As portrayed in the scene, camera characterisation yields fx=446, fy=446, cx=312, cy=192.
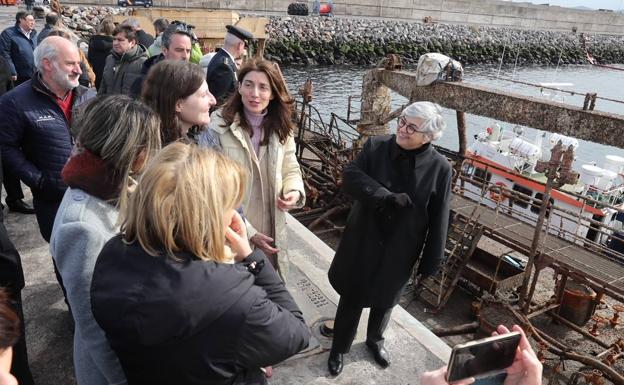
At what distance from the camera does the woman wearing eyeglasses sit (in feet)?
9.01

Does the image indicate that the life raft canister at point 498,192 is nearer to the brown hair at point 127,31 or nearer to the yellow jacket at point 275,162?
the yellow jacket at point 275,162

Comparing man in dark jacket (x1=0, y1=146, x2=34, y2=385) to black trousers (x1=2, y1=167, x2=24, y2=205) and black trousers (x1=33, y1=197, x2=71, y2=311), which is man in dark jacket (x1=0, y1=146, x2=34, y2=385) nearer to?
black trousers (x1=33, y1=197, x2=71, y2=311)

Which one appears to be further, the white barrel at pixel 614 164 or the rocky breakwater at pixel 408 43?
the rocky breakwater at pixel 408 43

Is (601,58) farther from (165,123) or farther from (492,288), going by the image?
(165,123)

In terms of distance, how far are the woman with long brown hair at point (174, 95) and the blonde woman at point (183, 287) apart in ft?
3.41

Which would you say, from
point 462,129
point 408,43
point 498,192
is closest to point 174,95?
point 462,129

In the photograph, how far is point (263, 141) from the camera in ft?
9.26

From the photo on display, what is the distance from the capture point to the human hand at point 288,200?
9.45 ft

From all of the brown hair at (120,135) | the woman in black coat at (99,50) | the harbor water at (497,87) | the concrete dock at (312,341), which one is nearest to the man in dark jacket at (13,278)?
the concrete dock at (312,341)

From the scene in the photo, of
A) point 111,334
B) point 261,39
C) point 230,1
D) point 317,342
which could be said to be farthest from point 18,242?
point 230,1

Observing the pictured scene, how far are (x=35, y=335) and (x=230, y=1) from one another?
35.6 m

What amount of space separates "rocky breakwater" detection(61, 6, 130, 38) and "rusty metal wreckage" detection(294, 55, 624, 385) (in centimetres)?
1837

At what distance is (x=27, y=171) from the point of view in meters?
2.86

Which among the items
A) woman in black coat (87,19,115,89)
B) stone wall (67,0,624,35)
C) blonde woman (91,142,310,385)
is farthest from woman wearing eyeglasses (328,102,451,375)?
stone wall (67,0,624,35)
